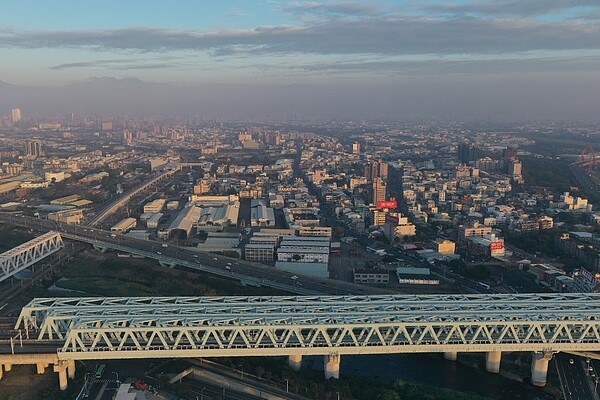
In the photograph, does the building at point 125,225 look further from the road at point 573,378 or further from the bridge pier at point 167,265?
the road at point 573,378

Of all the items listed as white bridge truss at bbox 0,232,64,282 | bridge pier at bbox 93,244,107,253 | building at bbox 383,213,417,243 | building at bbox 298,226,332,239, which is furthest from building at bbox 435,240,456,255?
white bridge truss at bbox 0,232,64,282

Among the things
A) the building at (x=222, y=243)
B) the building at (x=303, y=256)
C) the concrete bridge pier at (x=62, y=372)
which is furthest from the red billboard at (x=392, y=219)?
the concrete bridge pier at (x=62, y=372)

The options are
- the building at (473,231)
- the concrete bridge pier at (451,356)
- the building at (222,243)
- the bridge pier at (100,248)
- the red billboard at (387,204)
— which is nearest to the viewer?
the concrete bridge pier at (451,356)

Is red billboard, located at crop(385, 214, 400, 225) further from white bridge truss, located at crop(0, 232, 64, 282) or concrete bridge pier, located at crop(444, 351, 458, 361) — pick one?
white bridge truss, located at crop(0, 232, 64, 282)

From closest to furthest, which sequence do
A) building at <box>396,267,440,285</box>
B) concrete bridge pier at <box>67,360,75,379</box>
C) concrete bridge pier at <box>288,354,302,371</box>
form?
concrete bridge pier at <box>67,360,75,379</box>
concrete bridge pier at <box>288,354,302,371</box>
building at <box>396,267,440,285</box>

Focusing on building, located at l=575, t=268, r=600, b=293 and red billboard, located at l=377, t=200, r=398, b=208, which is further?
red billboard, located at l=377, t=200, r=398, b=208

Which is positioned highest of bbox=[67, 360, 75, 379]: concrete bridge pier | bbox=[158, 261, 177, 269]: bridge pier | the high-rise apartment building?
the high-rise apartment building

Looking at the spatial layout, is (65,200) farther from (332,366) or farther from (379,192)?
(332,366)
